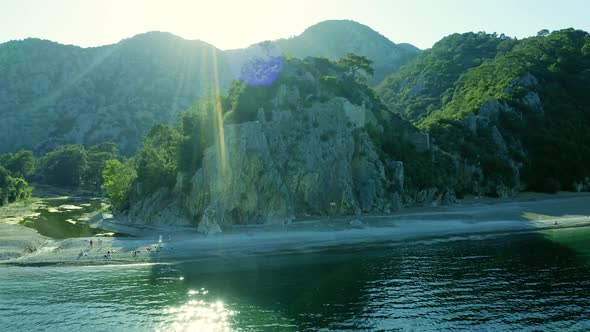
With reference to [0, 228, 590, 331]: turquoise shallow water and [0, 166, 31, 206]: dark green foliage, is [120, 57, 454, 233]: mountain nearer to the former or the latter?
[0, 228, 590, 331]: turquoise shallow water

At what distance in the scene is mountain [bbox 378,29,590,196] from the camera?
9438 centimetres

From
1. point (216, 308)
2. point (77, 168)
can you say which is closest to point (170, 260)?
point (216, 308)

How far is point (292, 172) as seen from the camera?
66250mm

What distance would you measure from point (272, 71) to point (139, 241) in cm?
4443

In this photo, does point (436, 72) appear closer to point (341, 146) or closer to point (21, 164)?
point (341, 146)

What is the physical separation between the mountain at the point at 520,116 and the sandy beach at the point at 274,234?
20448 mm

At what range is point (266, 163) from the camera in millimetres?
63688

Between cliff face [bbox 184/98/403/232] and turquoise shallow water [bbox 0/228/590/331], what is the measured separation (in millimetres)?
17108

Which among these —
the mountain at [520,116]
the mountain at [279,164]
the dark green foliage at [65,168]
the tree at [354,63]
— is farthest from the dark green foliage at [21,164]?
the mountain at [520,116]

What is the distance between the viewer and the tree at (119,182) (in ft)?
259

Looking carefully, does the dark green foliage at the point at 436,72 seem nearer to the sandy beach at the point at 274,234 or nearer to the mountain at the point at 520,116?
the mountain at the point at 520,116

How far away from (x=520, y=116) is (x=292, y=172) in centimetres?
7744

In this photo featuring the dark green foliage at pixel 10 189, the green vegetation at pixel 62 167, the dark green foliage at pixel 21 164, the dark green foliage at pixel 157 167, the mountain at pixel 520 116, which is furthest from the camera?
the dark green foliage at pixel 21 164

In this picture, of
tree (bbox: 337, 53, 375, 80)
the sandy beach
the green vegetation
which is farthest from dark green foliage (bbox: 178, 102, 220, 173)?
the green vegetation
